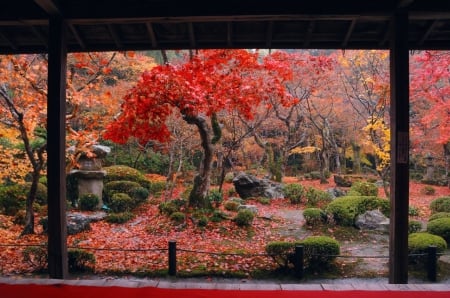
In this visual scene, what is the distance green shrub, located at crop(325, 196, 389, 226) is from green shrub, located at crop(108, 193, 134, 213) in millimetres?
5215

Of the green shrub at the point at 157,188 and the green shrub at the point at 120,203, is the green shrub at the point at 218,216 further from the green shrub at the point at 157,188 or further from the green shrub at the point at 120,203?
the green shrub at the point at 157,188

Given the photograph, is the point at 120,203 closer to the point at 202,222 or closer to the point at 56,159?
the point at 202,222

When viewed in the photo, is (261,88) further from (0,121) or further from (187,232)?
(0,121)

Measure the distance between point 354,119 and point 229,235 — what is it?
23.2ft

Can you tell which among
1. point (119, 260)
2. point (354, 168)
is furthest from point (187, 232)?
point (354, 168)

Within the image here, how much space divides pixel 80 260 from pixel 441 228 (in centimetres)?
709

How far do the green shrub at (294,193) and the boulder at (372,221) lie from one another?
2281mm

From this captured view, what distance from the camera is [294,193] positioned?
10.9 metres

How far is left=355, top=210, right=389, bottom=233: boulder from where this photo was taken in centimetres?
847

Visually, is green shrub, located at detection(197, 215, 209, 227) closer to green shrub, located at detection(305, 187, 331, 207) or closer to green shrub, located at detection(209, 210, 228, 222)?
green shrub, located at detection(209, 210, 228, 222)

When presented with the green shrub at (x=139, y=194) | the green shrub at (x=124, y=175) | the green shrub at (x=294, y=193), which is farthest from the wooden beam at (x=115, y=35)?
the green shrub at (x=294, y=193)

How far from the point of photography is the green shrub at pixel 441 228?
24.1ft

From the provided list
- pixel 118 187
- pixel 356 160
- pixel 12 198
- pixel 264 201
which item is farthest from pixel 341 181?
pixel 12 198

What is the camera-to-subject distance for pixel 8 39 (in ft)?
12.5
